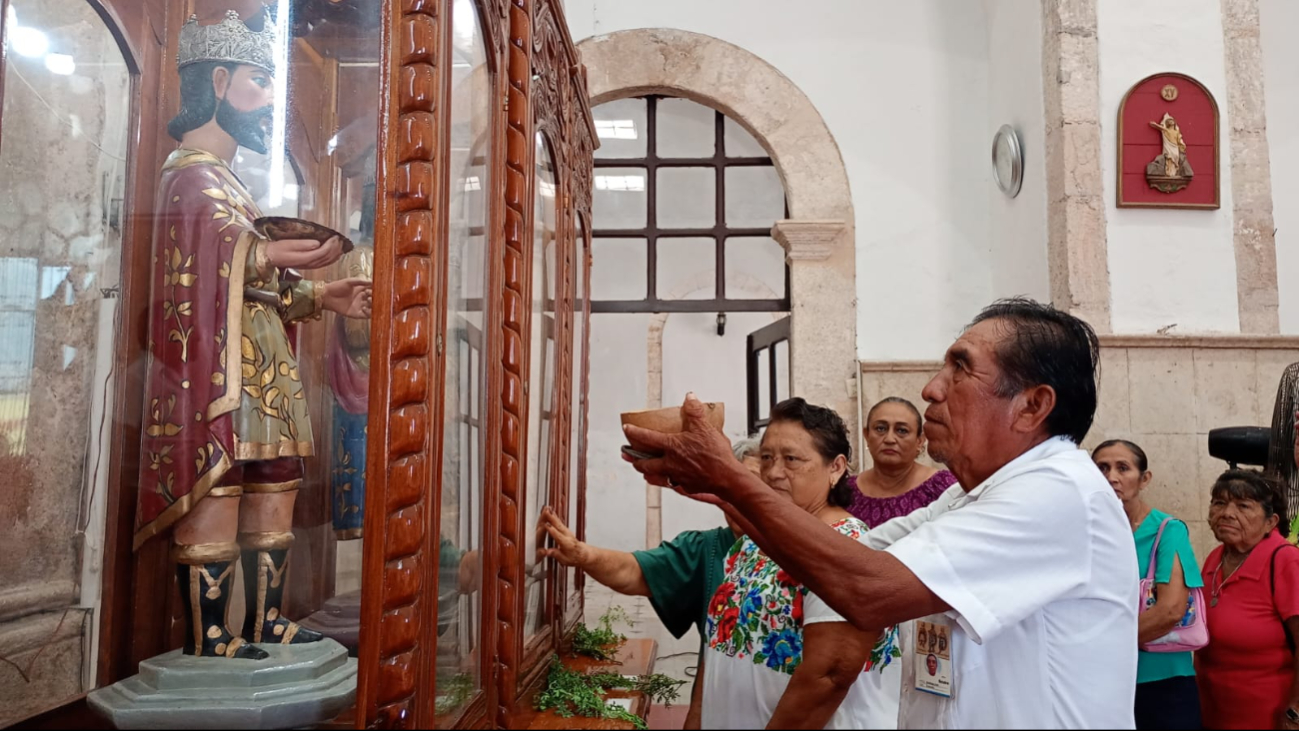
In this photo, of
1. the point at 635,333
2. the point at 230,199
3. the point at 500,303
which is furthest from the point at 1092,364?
the point at 635,333

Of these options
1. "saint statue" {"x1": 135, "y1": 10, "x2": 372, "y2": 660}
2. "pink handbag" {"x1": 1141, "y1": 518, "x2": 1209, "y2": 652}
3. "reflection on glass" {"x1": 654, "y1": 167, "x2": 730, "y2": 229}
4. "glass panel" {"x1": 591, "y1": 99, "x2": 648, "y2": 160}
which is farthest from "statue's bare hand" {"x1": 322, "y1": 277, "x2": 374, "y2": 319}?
"reflection on glass" {"x1": 654, "y1": 167, "x2": 730, "y2": 229}

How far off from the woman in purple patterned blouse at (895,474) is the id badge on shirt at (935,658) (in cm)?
228

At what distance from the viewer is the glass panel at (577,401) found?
13.7 ft

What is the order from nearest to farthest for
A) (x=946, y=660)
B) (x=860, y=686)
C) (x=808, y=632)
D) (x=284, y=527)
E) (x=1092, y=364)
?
(x=946, y=660), (x=1092, y=364), (x=284, y=527), (x=808, y=632), (x=860, y=686)

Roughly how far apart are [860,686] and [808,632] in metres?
0.26

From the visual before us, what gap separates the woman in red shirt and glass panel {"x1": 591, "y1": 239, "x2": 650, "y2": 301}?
9.68 m

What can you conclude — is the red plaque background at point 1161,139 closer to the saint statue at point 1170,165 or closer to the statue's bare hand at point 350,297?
the saint statue at point 1170,165

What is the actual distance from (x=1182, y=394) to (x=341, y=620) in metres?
5.85

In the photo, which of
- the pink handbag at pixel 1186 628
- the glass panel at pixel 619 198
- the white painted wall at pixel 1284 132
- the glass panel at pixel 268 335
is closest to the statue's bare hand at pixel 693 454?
the glass panel at pixel 268 335

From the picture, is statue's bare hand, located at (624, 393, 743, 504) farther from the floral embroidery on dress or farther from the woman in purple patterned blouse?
the woman in purple patterned blouse

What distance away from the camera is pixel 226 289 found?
198 centimetres

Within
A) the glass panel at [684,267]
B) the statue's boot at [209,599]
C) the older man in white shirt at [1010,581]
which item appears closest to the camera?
the older man in white shirt at [1010,581]

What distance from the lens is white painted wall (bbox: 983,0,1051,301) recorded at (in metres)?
6.65

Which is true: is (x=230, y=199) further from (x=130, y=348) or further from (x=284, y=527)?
(x=284, y=527)
